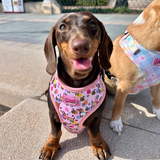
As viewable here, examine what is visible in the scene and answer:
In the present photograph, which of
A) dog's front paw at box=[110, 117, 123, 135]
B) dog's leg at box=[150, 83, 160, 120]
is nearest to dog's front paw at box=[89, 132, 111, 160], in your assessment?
dog's front paw at box=[110, 117, 123, 135]

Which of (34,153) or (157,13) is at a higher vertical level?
(157,13)

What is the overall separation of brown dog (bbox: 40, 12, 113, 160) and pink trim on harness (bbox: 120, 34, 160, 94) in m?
0.30

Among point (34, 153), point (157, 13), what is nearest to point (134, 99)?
point (157, 13)

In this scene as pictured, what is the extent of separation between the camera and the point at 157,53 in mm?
1784

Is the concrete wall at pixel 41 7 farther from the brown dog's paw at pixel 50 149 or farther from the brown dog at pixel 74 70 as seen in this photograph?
the brown dog's paw at pixel 50 149

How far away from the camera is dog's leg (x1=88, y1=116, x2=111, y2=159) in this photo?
177 centimetres

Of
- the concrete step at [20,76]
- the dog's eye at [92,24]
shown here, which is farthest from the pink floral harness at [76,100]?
the concrete step at [20,76]

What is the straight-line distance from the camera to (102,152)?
1.76 metres

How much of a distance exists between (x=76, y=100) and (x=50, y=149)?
0.66 metres

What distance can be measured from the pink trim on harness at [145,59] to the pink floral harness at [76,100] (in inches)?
21.5

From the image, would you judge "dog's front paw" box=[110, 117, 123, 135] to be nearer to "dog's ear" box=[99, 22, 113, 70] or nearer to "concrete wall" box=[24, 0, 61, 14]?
"dog's ear" box=[99, 22, 113, 70]

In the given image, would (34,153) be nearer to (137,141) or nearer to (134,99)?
(137,141)

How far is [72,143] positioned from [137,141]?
2.56ft

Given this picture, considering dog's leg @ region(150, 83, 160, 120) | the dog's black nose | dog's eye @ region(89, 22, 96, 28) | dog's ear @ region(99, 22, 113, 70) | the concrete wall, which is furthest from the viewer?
the concrete wall
